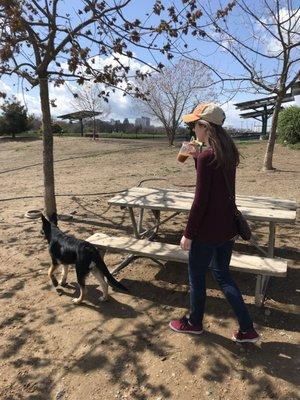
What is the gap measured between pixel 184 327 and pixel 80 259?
1155mm

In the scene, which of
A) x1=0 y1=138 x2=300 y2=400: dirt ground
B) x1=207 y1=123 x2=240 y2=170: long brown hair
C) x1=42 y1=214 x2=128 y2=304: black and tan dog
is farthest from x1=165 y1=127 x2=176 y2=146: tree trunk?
x1=207 y1=123 x2=240 y2=170: long brown hair

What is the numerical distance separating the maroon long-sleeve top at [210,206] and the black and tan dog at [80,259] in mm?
1241

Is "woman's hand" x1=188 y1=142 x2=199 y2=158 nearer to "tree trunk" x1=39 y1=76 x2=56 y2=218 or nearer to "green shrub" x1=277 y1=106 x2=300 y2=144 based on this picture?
"tree trunk" x1=39 y1=76 x2=56 y2=218

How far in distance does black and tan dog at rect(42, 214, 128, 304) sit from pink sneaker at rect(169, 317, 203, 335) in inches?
28.4

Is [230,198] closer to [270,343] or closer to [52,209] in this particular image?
[270,343]

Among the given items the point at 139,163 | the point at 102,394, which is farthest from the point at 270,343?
the point at 139,163

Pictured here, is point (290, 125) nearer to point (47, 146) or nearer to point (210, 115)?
point (47, 146)

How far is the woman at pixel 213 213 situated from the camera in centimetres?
306

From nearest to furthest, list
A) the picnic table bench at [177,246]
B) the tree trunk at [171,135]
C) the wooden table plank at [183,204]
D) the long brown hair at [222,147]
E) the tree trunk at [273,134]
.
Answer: the long brown hair at [222,147], the picnic table bench at [177,246], the wooden table plank at [183,204], the tree trunk at [273,134], the tree trunk at [171,135]

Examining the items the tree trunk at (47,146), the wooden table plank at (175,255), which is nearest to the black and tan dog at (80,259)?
the wooden table plank at (175,255)

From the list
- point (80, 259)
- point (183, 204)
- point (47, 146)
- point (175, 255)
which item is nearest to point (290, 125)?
point (47, 146)

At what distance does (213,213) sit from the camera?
3162mm

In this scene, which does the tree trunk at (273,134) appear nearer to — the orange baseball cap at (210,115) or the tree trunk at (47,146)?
the tree trunk at (47,146)

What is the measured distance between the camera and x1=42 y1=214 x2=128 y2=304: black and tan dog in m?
4.09
